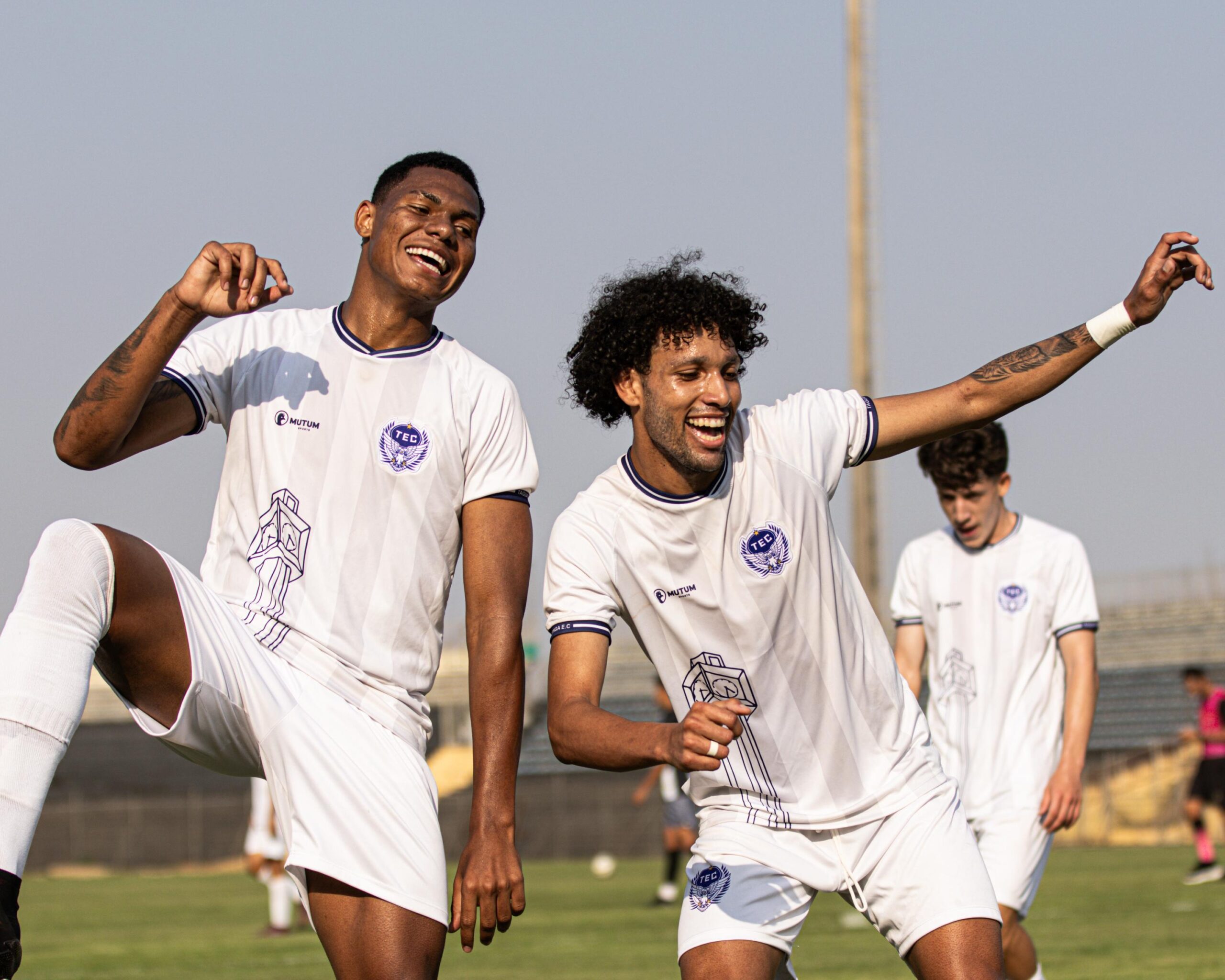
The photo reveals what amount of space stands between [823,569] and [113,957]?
29.1 ft

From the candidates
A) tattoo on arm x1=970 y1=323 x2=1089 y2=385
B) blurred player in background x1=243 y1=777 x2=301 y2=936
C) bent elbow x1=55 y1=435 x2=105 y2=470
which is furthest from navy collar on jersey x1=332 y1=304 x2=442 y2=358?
blurred player in background x1=243 y1=777 x2=301 y2=936

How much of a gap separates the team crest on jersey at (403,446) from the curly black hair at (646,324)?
26.6 inches

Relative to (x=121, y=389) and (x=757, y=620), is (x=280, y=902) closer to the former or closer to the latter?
(x=757, y=620)

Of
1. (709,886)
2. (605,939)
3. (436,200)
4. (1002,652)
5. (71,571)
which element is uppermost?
(436,200)

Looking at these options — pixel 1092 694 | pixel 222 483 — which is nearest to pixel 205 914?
pixel 1092 694

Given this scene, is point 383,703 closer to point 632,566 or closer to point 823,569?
point 632,566

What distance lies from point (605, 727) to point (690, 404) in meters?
0.94

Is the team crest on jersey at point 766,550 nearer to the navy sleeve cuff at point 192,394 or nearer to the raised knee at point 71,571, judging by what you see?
the navy sleeve cuff at point 192,394

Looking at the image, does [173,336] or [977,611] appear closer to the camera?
[173,336]

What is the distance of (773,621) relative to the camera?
4.45 metres

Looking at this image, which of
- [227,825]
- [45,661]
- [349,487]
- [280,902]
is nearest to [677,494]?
[349,487]

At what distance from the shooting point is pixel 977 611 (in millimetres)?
7473

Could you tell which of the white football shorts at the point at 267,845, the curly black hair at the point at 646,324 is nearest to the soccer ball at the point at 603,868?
the white football shorts at the point at 267,845

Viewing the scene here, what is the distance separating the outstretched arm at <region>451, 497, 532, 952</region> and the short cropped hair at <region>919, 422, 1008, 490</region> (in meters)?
3.21
